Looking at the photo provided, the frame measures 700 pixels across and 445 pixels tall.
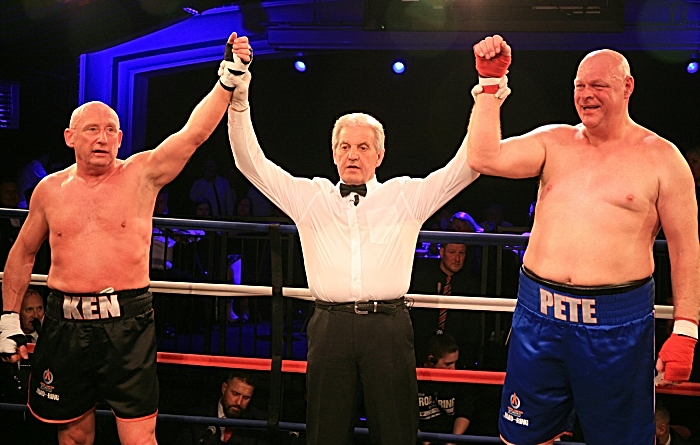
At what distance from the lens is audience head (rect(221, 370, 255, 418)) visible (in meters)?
3.88

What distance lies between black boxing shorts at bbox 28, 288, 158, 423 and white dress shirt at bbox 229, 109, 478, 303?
630 millimetres

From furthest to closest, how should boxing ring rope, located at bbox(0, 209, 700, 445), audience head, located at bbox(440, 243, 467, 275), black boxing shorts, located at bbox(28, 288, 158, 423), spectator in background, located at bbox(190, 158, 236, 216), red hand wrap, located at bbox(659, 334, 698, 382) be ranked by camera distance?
spectator in background, located at bbox(190, 158, 236, 216), audience head, located at bbox(440, 243, 467, 275), boxing ring rope, located at bbox(0, 209, 700, 445), black boxing shorts, located at bbox(28, 288, 158, 423), red hand wrap, located at bbox(659, 334, 698, 382)

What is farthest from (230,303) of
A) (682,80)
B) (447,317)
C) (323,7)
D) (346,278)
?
(682,80)

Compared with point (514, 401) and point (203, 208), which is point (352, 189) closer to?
point (514, 401)

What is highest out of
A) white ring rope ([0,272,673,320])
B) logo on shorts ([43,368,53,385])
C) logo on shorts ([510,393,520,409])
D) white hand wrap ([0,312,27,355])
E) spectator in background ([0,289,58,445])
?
white ring rope ([0,272,673,320])

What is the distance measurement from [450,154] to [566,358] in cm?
764

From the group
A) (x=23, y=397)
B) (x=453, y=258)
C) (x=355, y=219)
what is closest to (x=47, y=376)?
(x=355, y=219)

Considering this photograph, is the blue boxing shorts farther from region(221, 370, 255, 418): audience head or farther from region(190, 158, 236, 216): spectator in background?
region(190, 158, 236, 216): spectator in background

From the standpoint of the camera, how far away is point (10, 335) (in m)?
2.61

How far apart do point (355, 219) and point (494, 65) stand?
640 mm

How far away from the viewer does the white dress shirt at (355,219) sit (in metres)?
2.33

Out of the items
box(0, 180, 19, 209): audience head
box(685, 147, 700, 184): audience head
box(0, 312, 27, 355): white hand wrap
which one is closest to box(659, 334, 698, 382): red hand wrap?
box(0, 312, 27, 355): white hand wrap

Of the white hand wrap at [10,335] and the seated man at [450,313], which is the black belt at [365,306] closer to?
the white hand wrap at [10,335]

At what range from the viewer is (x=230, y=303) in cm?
636
